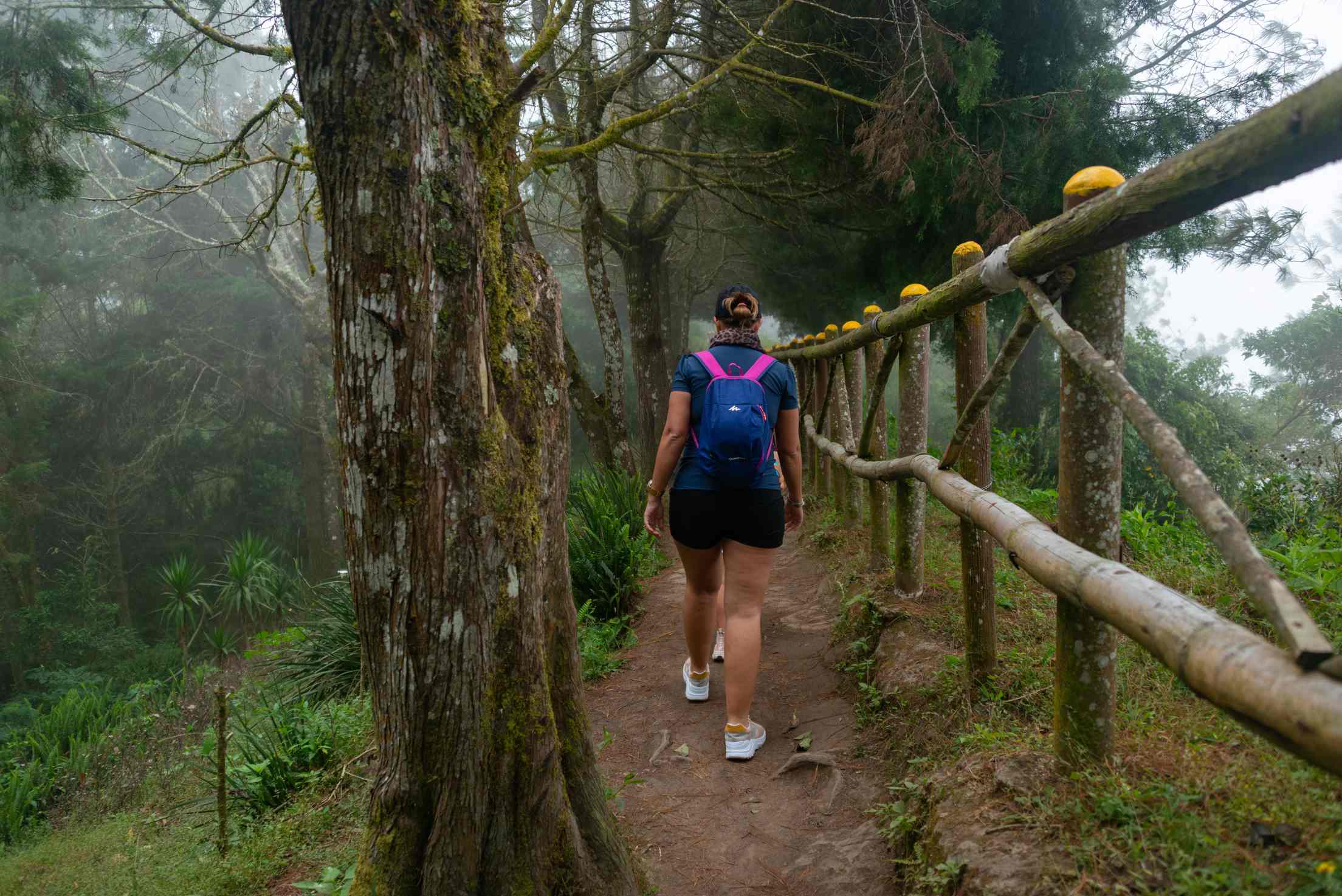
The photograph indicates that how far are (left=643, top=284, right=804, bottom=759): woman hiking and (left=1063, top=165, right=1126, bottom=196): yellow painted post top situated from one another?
1.38 metres

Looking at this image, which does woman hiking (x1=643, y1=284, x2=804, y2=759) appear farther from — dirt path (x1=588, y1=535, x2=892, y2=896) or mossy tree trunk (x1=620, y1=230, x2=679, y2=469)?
mossy tree trunk (x1=620, y1=230, x2=679, y2=469)

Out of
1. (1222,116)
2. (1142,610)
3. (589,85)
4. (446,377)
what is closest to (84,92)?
(589,85)

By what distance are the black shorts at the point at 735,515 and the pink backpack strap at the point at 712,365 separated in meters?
0.49

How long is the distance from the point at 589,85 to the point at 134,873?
7.20 meters

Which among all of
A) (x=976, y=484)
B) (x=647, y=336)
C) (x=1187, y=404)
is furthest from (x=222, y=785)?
(x=1187, y=404)

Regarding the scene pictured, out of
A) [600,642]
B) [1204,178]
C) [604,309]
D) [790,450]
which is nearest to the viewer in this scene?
[1204,178]

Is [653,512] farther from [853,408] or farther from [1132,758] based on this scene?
[853,408]

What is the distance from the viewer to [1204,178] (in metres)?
1.38

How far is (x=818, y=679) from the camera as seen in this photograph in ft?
13.0

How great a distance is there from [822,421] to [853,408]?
38.1 inches

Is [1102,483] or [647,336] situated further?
[647,336]

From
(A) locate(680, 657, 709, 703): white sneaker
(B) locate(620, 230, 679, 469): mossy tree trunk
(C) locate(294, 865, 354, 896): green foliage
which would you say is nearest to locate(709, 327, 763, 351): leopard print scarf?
(A) locate(680, 657, 709, 703): white sneaker

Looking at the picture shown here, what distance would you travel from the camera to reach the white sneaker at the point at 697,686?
152 inches

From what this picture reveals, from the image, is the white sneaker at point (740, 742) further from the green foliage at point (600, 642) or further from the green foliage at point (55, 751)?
the green foliage at point (55, 751)
